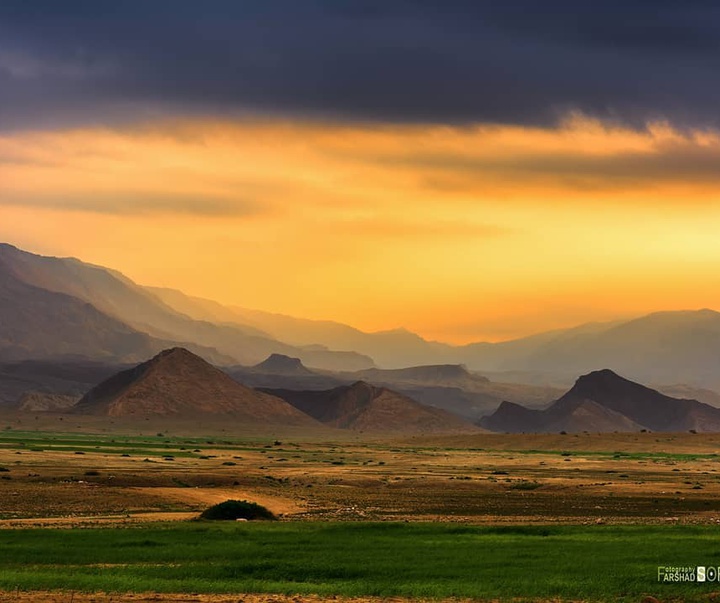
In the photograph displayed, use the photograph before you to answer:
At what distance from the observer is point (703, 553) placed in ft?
123

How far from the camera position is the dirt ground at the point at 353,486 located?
196ft

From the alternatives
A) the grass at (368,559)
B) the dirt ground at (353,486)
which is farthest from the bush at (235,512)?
the grass at (368,559)

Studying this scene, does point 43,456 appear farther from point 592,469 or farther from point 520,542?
point 520,542

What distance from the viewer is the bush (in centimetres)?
5372

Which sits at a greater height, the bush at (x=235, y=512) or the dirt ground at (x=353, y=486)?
the bush at (x=235, y=512)

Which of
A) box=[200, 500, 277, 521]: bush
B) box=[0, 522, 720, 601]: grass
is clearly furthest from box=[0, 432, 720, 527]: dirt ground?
box=[0, 522, 720, 601]: grass

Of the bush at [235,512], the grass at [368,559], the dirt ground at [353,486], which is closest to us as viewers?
the grass at [368,559]

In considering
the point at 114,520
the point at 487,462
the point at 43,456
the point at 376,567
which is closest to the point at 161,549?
the point at 376,567

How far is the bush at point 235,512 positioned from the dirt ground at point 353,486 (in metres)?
2.29

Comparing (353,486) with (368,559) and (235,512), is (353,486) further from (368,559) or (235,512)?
(368,559)

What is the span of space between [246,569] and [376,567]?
14.7 ft

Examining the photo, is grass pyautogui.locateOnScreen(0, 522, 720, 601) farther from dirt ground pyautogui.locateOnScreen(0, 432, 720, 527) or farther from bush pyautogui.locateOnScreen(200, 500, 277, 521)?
dirt ground pyautogui.locateOnScreen(0, 432, 720, 527)

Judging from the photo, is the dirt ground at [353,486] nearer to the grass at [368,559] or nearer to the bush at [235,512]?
the bush at [235,512]

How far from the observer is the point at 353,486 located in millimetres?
85625
